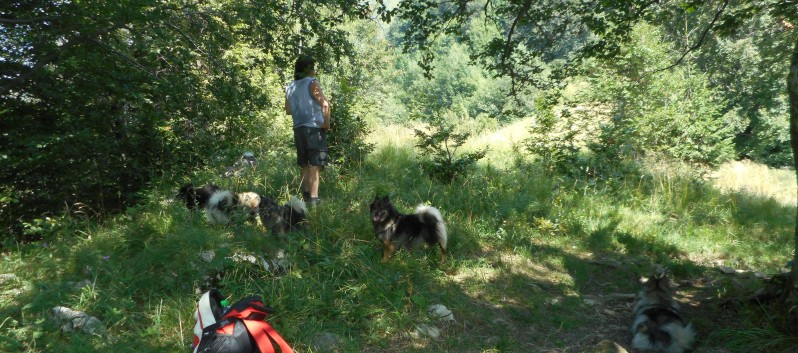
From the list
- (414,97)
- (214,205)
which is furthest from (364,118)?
(214,205)

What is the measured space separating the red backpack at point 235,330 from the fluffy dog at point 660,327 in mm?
2944

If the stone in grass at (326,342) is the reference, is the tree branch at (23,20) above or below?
above

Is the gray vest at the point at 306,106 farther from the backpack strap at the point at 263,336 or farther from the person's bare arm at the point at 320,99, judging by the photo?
the backpack strap at the point at 263,336

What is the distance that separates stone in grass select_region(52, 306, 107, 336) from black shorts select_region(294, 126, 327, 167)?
308 centimetres

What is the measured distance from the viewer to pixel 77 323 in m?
3.51

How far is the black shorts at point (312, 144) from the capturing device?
6.05m

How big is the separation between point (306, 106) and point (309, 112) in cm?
8

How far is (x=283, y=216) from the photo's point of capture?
5.39 m

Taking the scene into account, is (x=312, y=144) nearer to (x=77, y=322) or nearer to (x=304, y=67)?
(x=304, y=67)

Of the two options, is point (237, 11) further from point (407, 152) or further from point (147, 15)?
point (407, 152)

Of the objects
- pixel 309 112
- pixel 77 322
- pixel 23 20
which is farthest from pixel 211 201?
pixel 23 20


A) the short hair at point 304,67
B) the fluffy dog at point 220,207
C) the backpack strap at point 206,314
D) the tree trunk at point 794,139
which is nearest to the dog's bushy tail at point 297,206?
the fluffy dog at point 220,207

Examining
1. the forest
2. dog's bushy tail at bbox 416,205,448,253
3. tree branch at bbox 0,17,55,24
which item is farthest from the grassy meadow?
tree branch at bbox 0,17,55,24

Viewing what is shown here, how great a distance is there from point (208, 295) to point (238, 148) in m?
4.95
